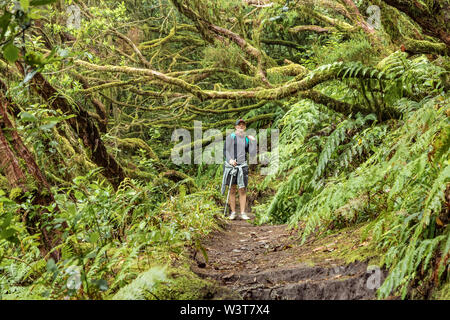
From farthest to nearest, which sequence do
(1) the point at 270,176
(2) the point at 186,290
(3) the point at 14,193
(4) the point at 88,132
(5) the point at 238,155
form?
(5) the point at 238,155 → (1) the point at 270,176 → (4) the point at 88,132 → (3) the point at 14,193 → (2) the point at 186,290

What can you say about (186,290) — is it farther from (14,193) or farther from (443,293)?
(14,193)

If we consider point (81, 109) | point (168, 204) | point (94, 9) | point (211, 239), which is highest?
point (94, 9)

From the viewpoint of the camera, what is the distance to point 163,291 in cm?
241

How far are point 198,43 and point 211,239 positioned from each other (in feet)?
24.4

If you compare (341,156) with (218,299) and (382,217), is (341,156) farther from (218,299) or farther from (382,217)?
(218,299)

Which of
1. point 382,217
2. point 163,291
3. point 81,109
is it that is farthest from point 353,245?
point 81,109

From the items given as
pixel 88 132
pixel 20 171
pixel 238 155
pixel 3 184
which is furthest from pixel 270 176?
pixel 20 171

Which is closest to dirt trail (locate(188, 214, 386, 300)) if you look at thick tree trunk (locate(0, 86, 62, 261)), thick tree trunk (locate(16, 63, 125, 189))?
thick tree trunk (locate(0, 86, 62, 261))

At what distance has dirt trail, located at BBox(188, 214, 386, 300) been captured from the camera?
2359mm

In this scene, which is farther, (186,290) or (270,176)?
(270,176)

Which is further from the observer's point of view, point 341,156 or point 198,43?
point 198,43

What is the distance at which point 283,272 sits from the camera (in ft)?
9.43

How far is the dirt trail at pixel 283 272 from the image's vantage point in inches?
92.9

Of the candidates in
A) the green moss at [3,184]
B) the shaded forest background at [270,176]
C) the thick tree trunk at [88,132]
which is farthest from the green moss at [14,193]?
the thick tree trunk at [88,132]
